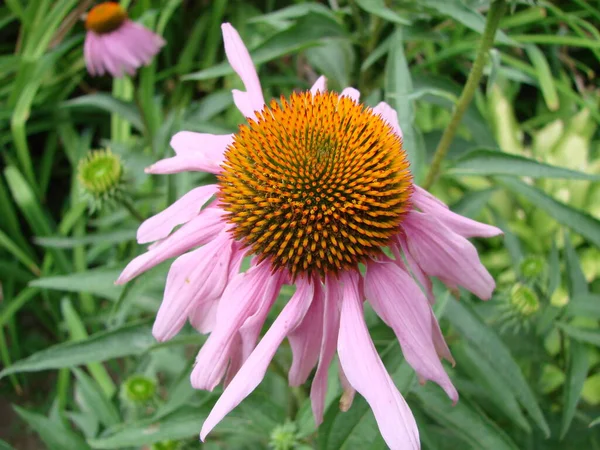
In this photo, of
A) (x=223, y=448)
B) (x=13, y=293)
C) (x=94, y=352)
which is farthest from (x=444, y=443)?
(x=13, y=293)

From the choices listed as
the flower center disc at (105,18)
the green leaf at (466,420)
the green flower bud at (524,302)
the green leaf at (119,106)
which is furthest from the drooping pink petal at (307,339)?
the flower center disc at (105,18)

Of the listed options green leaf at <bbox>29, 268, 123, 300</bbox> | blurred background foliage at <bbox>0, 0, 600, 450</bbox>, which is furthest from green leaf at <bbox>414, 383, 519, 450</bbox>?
green leaf at <bbox>29, 268, 123, 300</bbox>

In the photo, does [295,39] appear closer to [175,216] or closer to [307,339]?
[175,216]

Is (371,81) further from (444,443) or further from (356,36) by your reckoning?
(444,443)

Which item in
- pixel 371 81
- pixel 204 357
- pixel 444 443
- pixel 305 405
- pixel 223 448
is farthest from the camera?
pixel 371 81

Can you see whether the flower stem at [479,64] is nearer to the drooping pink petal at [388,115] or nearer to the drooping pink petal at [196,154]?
the drooping pink petal at [388,115]

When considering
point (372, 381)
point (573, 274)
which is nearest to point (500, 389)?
point (573, 274)

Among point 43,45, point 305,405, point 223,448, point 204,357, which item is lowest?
point 223,448
